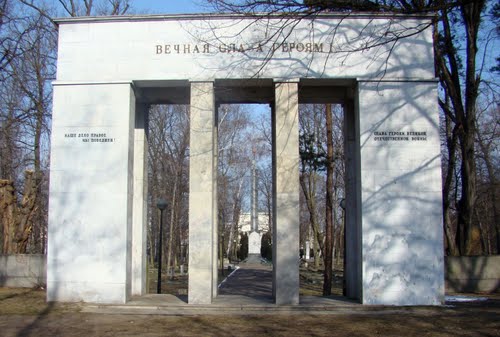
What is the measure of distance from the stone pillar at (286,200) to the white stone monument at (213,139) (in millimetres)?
26

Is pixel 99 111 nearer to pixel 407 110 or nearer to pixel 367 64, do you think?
pixel 367 64

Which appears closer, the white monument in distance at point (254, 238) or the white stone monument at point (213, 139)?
the white stone monument at point (213, 139)

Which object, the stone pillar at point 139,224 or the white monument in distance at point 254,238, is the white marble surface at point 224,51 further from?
the white monument in distance at point 254,238

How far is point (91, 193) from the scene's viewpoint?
13.6 metres

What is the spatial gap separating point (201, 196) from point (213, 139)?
1.63m

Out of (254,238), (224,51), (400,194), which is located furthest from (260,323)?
(254,238)

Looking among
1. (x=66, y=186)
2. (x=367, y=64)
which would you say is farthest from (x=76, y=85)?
(x=367, y=64)

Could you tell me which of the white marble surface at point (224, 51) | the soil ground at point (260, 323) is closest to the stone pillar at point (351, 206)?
the white marble surface at point (224, 51)

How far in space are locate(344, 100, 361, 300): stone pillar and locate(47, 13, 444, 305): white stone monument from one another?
1.39 ft

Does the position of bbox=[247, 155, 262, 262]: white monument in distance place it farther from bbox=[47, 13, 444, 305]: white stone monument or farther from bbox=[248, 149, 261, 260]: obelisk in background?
bbox=[47, 13, 444, 305]: white stone monument

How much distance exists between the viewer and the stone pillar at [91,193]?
13242 millimetres

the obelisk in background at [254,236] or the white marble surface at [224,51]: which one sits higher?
the white marble surface at [224,51]

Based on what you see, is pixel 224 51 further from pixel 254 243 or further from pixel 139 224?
pixel 254 243

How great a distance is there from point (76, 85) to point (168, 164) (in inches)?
910
